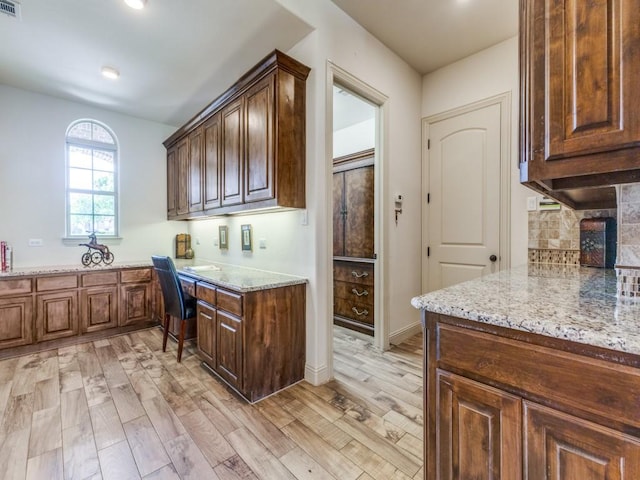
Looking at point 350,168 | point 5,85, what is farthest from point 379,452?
point 5,85

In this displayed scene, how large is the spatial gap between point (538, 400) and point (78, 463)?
6.99 ft

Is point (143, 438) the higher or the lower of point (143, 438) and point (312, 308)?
the lower

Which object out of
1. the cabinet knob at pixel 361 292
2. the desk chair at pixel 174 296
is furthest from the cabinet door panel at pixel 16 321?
the cabinet knob at pixel 361 292

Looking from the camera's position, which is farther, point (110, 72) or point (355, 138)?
Result: point (355, 138)

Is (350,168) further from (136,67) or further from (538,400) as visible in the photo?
(538,400)

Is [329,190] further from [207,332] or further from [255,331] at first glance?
[207,332]

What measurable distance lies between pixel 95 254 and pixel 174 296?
5.94 feet

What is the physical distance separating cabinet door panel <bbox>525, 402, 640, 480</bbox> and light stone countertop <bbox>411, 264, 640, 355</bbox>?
237mm

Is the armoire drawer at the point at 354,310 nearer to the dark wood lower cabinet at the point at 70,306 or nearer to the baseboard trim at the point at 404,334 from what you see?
the baseboard trim at the point at 404,334

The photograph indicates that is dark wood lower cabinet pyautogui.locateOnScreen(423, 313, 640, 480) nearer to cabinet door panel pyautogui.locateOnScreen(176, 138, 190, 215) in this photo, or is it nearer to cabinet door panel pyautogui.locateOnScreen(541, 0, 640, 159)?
cabinet door panel pyautogui.locateOnScreen(541, 0, 640, 159)

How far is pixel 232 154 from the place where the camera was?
2779mm

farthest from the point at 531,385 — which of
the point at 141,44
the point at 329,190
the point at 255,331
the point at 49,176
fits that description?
the point at 49,176

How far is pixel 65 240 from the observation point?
3578mm

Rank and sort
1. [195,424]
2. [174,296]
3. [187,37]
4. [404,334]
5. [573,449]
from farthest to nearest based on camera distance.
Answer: [404,334] → [174,296] → [187,37] → [195,424] → [573,449]
